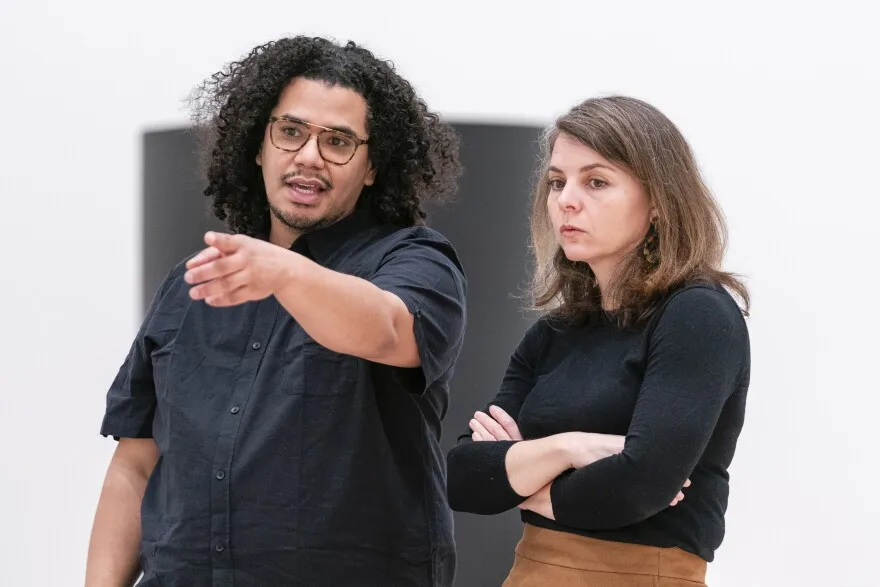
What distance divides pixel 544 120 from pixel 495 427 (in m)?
1.34

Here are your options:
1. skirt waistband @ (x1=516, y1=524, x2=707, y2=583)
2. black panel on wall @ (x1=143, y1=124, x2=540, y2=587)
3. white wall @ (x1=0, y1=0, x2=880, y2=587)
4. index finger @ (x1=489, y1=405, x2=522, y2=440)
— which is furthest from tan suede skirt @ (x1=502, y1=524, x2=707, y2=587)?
white wall @ (x1=0, y1=0, x2=880, y2=587)

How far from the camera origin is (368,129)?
1973 millimetres

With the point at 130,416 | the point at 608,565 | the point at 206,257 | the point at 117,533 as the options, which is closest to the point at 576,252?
the point at 608,565

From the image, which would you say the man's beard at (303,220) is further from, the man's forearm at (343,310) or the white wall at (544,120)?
the white wall at (544,120)

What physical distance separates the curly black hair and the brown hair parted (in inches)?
13.6

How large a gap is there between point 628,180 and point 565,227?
111 millimetres

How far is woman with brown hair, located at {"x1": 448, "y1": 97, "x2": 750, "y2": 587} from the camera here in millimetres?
1549

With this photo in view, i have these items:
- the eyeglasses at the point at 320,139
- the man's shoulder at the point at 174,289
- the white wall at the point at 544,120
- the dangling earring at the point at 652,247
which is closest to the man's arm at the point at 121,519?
the man's shoulder at the point at 174,289

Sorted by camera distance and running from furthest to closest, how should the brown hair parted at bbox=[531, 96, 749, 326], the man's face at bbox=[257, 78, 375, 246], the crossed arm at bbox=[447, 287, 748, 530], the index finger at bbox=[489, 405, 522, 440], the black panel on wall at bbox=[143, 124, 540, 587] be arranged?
the black panel on wall at bbox=[143, 124, 540, 587] < the man's face at bbox=[257, 78, 375, 246] < the index finger at bbox=[489, 405, 522, 440] < the brown hair parted at bbox=[531, 96, 749, 326] < the crossed arm at bbox=[447, 287, 748, 530]

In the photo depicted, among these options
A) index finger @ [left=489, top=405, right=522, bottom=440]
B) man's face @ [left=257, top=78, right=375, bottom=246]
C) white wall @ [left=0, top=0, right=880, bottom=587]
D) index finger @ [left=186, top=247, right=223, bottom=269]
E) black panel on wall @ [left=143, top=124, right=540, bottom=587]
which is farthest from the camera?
white wall @ [left=0, top=0, right=880, bottom=587]

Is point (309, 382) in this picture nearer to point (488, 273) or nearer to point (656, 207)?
point (656, 207)

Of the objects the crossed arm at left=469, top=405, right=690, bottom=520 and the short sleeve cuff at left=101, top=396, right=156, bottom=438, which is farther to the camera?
the short sleeve cuff at left=101, top=396, right=156, bottom=438

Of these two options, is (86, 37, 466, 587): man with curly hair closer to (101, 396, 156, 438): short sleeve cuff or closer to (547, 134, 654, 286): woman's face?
(101, 396, 156, 438): short sleeve cuff

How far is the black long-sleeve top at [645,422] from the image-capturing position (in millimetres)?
1528
